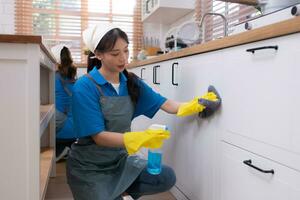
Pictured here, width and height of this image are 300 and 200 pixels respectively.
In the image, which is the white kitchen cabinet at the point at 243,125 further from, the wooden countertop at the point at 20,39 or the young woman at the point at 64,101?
the young woman at the point at 64,101

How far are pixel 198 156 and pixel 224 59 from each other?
0.48 meters

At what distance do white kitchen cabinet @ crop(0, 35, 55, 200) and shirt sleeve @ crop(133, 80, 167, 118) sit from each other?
579 mm

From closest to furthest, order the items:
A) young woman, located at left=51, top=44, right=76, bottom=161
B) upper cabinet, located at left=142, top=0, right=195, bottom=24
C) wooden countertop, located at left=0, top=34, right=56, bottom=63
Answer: wooden countertop, located at left=0, top=34, right=56, bottom=63, young woman, located at left=51, top=44, right=76, bottom=161, upper cabinet, located at left=142, top=0, right=195, bottom=24

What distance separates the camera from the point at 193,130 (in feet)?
4.82

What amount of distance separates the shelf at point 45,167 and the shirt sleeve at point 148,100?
50 cm

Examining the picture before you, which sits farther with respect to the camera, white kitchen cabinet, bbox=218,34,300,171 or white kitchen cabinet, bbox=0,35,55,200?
white kitchen cabinet, bbox=0,35,55,200

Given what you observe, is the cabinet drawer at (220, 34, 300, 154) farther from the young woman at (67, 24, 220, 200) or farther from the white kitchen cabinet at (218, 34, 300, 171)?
the young woman at (67, 24, 220, 200)

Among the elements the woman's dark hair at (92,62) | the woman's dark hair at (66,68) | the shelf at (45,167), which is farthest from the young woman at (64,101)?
the woman's dark hair at (92,62)

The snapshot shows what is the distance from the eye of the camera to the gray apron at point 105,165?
4.47ft

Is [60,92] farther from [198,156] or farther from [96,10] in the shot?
[96,10]

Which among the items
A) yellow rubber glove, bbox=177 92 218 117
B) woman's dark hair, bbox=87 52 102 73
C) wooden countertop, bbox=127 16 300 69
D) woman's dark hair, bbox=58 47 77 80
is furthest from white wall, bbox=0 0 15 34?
yellow rubber glove, bbox=177 92 218 117

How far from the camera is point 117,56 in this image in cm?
139

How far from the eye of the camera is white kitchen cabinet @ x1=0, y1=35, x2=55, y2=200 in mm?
1026

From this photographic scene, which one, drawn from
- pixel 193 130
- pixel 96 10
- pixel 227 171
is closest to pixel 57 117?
pixel 193 130
